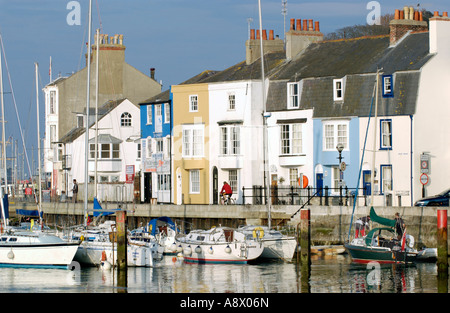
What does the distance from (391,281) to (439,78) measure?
18832 millimetres

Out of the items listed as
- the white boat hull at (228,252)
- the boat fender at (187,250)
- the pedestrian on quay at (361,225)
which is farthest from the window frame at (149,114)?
the pedestrian on quay at (361,225)

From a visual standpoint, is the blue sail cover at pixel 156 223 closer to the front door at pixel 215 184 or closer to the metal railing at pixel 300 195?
the metal railing at pixel 300 195

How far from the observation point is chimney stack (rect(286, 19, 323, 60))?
58344 millimetres

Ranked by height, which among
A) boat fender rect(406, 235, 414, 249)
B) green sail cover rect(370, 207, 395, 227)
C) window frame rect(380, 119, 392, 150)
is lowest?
boat fender rect(406, 235, 414, 249)

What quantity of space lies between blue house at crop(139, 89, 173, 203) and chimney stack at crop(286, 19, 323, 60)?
28.4 feet

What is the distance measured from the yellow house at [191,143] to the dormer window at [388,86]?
1213 centimetres

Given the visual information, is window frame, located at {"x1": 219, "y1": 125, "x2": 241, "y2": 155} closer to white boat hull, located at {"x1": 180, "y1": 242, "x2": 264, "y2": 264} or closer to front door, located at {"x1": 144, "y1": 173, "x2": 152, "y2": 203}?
front door, located at {"x1": 144, "y1": 173, "x2": 152, "y2": 203}

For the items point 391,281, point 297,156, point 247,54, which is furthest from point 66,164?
point 391,281

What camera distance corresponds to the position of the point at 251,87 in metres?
55.6

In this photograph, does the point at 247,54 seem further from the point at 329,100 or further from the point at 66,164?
the point at 66,164

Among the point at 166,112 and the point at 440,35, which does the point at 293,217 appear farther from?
the point at 166,112

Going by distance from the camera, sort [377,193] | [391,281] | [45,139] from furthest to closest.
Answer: [45,139] → [377,193] → [391,281]

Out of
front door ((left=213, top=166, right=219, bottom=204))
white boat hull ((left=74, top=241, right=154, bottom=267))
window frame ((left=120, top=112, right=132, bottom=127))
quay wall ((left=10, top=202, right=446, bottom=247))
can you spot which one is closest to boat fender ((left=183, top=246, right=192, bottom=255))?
white boat hull ((left=74, top=241, right=154, bottom=267))

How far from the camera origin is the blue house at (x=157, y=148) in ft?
196
